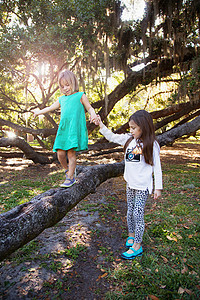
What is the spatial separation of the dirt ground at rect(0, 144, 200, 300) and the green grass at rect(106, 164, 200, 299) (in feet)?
0.66

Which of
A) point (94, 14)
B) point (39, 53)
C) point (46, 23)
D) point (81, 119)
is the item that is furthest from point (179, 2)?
point (81, 119)

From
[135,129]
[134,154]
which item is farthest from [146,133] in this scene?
[134,154]

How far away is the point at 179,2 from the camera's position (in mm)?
7914

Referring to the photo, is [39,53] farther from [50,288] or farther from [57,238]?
[50,288]

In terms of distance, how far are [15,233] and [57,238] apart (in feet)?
4.87

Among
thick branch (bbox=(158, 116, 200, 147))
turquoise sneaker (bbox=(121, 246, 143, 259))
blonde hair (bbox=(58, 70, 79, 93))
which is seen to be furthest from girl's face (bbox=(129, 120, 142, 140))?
thick branch (bbox=(158, 116, 200, 147))

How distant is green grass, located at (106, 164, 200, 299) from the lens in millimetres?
2199

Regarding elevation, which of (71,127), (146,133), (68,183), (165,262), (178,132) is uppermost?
(71,127)

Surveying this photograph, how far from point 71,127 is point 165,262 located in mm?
2003

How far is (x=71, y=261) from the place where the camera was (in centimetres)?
276

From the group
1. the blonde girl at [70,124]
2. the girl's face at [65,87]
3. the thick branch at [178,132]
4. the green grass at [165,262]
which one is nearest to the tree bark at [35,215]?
the blonde girl at [70,124]

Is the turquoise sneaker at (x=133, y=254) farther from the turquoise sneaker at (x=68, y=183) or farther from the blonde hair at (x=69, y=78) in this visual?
the blonde hair at (x=69, y=78)

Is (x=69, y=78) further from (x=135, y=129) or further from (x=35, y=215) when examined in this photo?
(x=35, y=215)

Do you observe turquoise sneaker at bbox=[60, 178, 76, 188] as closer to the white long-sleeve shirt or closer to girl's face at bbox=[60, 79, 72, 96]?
the white long-sleeve shirt
